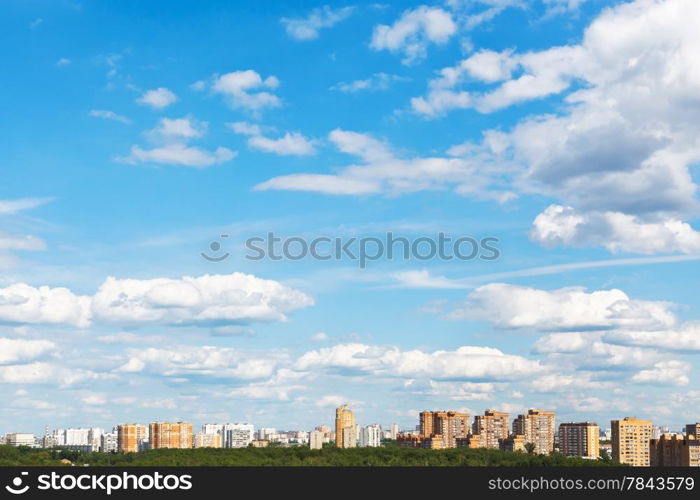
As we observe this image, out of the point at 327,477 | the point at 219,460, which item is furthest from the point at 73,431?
the point at 327,477

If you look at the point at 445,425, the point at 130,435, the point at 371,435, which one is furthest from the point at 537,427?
the point at 130,435

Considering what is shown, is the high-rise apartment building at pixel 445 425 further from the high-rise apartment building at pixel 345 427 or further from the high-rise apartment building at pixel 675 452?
the high-rise apartment building at pixel 675 452

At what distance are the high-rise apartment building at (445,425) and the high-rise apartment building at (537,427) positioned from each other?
222 inches

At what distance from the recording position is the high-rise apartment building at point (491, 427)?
87.5m

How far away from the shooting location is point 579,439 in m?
90.1

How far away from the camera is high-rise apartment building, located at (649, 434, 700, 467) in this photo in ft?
198

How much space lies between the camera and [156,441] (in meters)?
93.2

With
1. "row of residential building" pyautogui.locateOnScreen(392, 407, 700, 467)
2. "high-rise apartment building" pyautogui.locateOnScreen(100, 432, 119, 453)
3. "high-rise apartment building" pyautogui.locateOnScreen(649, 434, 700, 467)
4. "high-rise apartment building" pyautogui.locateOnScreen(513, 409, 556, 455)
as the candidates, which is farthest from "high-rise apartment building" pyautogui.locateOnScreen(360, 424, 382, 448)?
"high-rise apartment building" pyautogui.locateOnScreen(649, 434, 700, 467)

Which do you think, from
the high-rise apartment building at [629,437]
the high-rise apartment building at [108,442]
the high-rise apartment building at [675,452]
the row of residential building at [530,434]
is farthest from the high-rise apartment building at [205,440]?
the high-rise apartment building at [675,452]

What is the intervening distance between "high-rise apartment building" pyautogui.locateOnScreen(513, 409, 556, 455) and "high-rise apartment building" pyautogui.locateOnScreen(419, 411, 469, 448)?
563cm

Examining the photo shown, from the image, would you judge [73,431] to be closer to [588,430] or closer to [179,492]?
[588,430]

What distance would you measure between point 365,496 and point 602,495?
681 centimetres

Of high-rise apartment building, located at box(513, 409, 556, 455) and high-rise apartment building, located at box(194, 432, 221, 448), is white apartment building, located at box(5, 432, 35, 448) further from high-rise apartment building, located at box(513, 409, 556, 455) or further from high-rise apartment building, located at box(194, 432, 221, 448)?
high-rise apartment building, located at box(513, 409, 556, 455)

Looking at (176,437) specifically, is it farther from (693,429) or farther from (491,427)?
(693,429)
